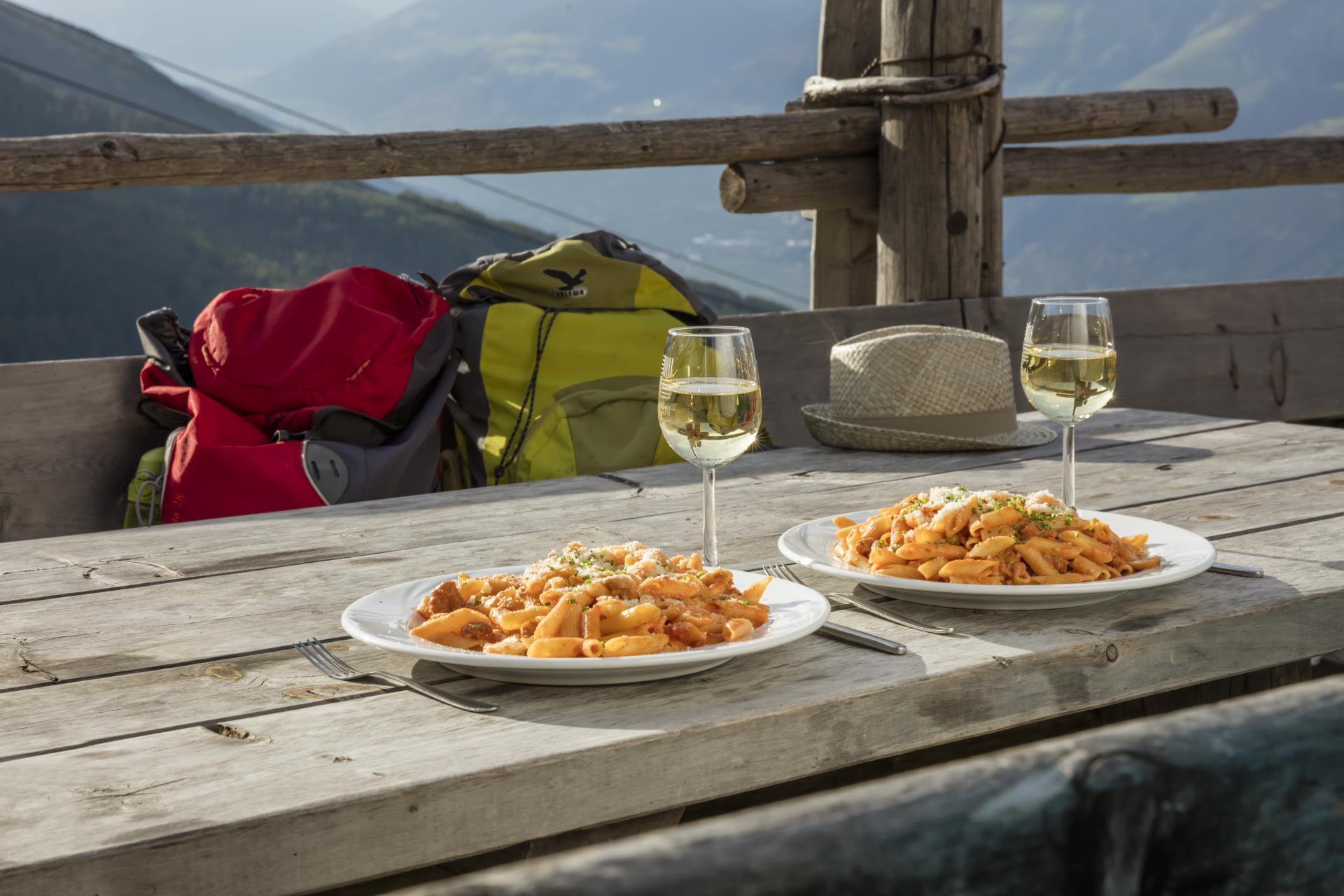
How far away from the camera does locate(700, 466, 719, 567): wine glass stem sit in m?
1.43

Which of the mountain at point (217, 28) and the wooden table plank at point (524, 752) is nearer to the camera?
the wooden table plank at point (524, 752)

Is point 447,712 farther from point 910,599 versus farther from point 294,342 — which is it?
point 294,342

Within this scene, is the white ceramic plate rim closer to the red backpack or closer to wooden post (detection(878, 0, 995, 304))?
the red backpack

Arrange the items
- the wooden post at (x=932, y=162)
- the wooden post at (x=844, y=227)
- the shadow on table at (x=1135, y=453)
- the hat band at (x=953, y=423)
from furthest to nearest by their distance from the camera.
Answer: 1. the wooden post at (x=844, y=227)
2. the wooden post at (x=932, y=162)
3. the hat band at (x=953, y=423)
4. the shadow on table at (x=1135, y=453)

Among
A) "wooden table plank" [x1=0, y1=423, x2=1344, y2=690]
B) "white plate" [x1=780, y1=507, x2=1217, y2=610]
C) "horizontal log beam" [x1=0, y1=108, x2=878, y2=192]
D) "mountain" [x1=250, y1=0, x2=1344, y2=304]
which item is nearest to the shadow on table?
"wooden table plank" [x1=0, y1=423, x2=1344, y2=690]

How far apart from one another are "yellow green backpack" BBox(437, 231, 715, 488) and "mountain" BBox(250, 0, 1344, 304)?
235 ft

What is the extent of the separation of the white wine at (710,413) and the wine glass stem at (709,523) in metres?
0.04

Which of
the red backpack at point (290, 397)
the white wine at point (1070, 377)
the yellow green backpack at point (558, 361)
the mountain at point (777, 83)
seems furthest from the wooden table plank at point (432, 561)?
the mountain at point (777, 83)

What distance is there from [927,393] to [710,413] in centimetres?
117

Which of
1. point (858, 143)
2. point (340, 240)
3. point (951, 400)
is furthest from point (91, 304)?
point (951, 400)

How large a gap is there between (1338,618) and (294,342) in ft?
6.93

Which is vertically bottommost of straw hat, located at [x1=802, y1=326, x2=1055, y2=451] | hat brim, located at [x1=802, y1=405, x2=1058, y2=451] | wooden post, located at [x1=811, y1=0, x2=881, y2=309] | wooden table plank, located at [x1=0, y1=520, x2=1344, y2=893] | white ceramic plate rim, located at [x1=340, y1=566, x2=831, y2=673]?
wooden table plank, located at [x1=0, y1=520, x2=1344, y2=893]

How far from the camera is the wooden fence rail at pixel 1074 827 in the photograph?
0.88ft

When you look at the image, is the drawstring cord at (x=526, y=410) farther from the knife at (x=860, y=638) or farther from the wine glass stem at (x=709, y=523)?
the knife at (x=860, y=638)
